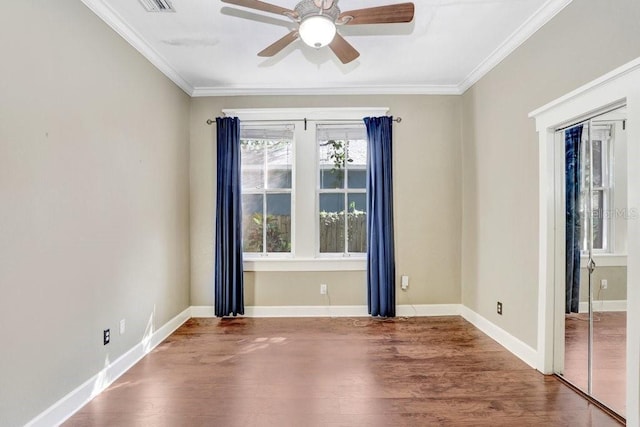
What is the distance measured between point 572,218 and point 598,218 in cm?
24

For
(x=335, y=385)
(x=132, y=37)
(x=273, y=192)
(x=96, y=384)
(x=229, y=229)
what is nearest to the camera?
(x=96, y=384)

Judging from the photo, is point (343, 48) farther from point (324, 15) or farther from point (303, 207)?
point (303, 207)

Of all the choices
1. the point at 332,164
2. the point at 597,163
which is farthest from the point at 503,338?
the point at 332,164

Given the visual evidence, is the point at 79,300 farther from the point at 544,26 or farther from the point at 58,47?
the point at 544,26

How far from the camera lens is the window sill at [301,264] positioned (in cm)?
395

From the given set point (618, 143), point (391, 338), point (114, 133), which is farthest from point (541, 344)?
point (114, 133)

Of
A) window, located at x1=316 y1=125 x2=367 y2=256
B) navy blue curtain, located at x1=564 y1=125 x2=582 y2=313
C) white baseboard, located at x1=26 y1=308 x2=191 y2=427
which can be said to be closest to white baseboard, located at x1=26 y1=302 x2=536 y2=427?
white baseboard, located at x1=26 y1=308 x2=191 y2=427

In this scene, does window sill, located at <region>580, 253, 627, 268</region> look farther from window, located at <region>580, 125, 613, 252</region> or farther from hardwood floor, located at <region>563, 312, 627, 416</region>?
hardwood floor, located at <region>563, 312, 627, 416</region>

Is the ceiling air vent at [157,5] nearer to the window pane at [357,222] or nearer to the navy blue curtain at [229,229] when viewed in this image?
the navy blue curtain at [229,229]

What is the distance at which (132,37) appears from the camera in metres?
2.71

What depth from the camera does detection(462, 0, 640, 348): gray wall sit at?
2.03 meters

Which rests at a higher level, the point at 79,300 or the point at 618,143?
the point at 618,143

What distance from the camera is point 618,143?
1.99 m

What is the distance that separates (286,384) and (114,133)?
231 centimetres
